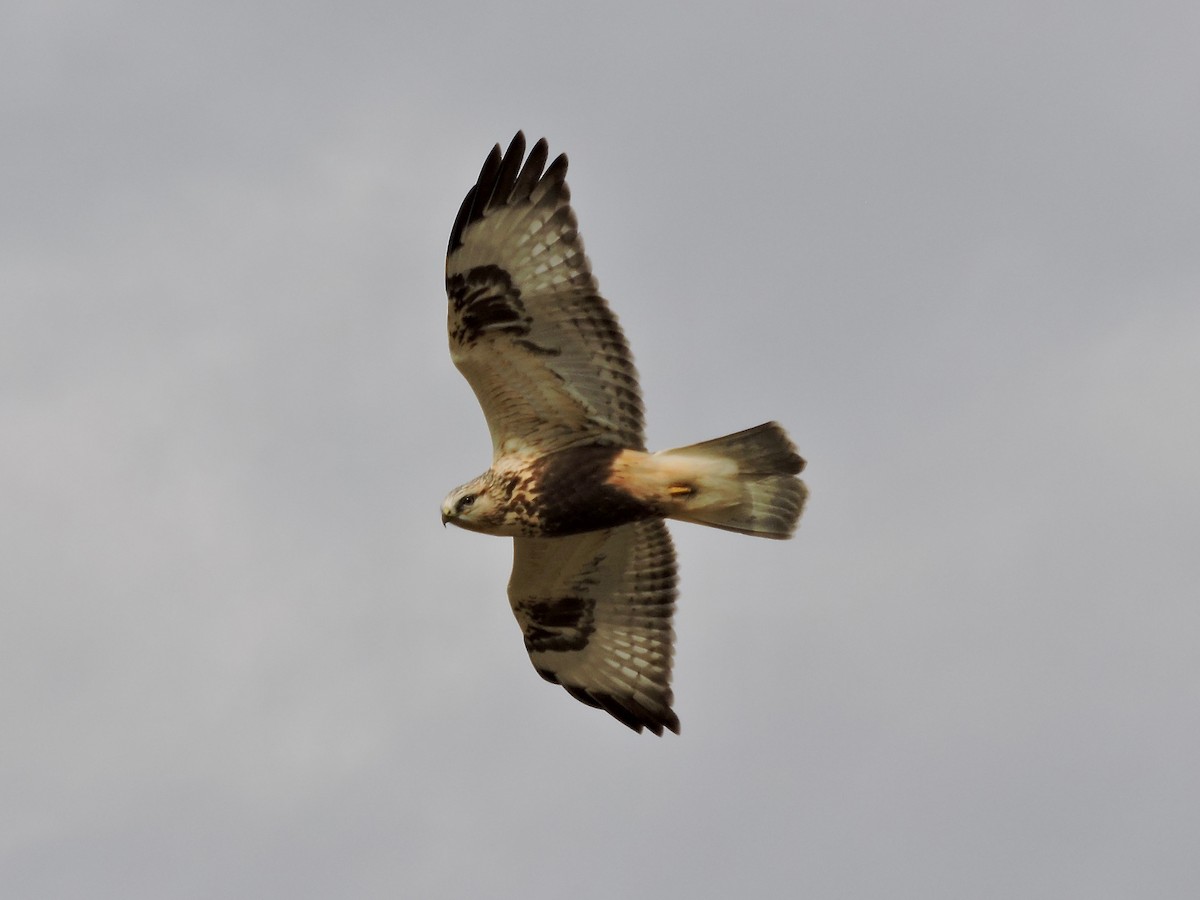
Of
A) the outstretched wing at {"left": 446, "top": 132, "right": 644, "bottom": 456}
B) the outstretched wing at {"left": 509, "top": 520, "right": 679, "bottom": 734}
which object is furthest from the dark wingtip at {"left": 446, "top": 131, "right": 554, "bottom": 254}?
the outstretched wing at {"left": 509, "top": 520, "right": 679, "bottom": 734}

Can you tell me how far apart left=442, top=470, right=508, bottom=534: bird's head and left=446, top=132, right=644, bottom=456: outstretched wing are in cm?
57

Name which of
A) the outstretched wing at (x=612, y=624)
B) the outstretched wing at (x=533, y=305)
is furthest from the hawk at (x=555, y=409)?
the outstretched wing at (x=612, y=624)

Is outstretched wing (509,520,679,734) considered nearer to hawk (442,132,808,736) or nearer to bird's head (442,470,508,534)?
hawk (442,132,808,736)

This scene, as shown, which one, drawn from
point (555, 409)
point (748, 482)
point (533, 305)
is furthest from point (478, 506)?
point (748, 482)

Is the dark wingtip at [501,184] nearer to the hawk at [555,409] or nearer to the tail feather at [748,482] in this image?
the hawk at [555,409]

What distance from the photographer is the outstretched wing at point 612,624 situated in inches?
565

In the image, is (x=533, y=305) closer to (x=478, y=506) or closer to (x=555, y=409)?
(x=555, y=409)

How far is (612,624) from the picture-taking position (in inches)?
573

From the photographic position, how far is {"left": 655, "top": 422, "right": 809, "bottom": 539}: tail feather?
13.3m

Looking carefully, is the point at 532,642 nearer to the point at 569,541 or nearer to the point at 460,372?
the point at 569,541

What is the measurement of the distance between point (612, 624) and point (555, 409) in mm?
1996

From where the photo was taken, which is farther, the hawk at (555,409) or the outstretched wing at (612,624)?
the outstretched wing at (612,624)

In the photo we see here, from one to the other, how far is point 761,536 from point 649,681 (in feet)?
5.33

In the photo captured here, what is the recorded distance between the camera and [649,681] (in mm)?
14609
